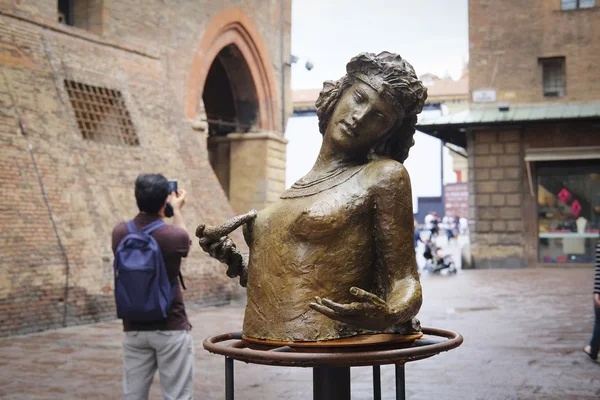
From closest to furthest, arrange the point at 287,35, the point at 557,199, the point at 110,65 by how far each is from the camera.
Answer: the point at 110,65 < the point at 557,199 < the point at 287,35

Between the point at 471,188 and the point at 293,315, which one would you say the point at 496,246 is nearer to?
the point at 471,188

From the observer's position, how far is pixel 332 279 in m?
2.79

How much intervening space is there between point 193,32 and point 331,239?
1802 centimetres

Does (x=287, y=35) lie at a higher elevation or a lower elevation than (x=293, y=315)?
higher

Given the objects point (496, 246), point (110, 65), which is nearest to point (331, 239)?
point (110, 65)

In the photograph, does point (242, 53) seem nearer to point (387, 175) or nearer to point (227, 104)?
point (227, 104)

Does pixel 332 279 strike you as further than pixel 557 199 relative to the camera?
No

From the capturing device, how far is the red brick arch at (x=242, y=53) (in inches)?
797

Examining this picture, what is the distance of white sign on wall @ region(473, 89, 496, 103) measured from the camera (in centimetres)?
2227

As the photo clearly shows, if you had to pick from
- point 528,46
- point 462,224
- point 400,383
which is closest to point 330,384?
point 400,383

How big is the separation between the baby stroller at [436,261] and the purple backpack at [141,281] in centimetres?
1681

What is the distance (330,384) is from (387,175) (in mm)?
811

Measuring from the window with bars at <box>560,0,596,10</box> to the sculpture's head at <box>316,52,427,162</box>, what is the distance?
67.0 feet

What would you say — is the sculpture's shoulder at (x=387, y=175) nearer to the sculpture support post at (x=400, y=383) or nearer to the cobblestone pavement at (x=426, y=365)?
the sculpture support post at (x=400, y=383)
